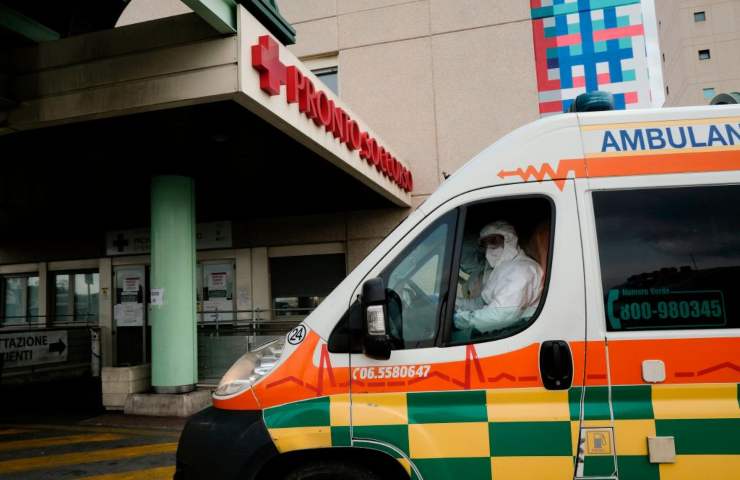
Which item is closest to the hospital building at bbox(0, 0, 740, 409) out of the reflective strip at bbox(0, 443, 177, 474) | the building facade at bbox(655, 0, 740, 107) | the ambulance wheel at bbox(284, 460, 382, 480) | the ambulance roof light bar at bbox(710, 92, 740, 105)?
the reflective strip at bbox(0, 443, 177, 474)

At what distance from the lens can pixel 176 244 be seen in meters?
7.77

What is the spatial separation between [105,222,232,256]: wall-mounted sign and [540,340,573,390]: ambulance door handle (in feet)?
32.1

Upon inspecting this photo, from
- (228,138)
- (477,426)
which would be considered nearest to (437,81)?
(228,138)

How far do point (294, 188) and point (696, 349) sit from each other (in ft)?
24.3

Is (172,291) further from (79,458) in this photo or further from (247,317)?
(247,317)

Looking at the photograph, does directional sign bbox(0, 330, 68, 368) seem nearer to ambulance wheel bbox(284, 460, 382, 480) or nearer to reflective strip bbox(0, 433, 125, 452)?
reflective strip bbox(0, 433, 125, 452)

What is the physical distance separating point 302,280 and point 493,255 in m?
8.53

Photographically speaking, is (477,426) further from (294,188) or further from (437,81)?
(437,81)

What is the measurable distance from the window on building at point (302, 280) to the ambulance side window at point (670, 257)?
27.9 feet

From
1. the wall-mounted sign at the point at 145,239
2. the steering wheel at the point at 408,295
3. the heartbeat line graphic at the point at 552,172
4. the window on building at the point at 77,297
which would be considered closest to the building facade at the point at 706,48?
the wall-mounted sign at the point at 145,239

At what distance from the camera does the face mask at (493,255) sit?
2.80 m

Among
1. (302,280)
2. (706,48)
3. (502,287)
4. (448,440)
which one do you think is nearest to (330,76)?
(302,280)

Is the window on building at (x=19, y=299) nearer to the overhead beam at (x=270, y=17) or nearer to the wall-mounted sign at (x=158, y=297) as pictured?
the wall-mounted sign at (x=158, y=297)

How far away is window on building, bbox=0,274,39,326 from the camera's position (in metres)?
13.3
